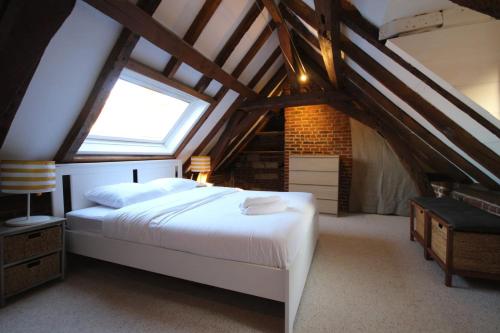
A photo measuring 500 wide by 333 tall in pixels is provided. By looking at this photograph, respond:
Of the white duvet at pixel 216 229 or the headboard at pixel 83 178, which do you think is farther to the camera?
the headboard at pixel 83 178

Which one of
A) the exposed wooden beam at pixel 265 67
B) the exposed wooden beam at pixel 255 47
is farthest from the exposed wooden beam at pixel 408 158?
the exposed wooden beam at pixel 255 47

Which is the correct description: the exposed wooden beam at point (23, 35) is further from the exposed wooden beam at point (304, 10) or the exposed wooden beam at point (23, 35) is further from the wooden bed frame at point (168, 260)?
the exposed wooden beam at point (304, 10)

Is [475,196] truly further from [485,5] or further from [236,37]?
[236,37]

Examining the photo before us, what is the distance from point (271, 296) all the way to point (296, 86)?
355cm

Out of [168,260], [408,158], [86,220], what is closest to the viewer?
[168,260]

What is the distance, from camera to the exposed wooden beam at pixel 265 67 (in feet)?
12.3

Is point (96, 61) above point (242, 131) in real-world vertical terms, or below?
above

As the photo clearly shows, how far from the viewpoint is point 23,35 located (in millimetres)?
1360

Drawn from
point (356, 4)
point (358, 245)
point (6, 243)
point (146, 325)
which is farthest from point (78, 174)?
point (358, 245)

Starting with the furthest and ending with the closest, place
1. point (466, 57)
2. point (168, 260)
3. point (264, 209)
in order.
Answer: point (264, 209) → point (168, 260) → point (466, 57)

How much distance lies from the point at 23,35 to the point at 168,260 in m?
1.73

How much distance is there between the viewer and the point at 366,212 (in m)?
4.36

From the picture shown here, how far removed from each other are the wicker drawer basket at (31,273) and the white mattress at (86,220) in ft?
0.99

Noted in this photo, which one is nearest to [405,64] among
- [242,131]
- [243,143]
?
[242,131]
